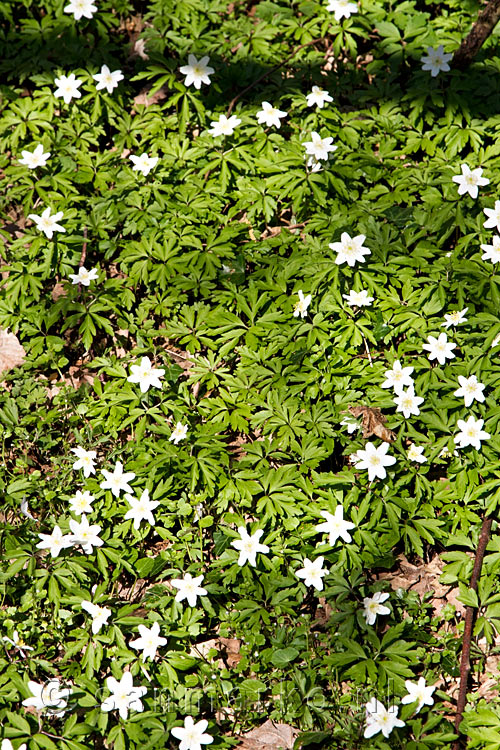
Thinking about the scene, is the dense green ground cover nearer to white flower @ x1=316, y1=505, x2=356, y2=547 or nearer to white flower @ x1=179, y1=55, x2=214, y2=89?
white flower @ x1=316, y1=505, x2=356, y2=547

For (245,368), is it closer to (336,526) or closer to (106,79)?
(336,526)

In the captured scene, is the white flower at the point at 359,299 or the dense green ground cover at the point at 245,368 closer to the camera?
the dense green ground cover at the point at 245,368

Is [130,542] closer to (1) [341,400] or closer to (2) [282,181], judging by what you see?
(1) [341,400]

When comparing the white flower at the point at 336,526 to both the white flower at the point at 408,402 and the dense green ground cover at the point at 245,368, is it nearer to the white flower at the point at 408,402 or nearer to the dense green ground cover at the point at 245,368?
the dense green ground cover at the point at 245,368

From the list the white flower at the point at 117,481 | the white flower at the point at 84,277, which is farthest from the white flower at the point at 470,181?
the white flower at the point at 117,481

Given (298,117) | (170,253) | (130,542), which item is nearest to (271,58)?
(298,117)

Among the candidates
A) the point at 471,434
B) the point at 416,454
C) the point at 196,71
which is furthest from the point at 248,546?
the point at 196,71

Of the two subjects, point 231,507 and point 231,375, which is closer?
point 231,507

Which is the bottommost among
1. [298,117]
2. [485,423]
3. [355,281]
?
[485,423]
